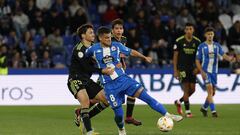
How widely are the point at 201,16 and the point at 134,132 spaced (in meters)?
14.3

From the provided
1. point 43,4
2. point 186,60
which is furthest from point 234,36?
point 186,60

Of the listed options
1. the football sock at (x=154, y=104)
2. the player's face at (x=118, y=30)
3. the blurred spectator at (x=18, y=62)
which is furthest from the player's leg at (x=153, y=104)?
the blurred spectator at (x=18, y=62)

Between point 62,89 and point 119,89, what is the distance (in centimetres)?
994

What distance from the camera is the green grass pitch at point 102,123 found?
13.1 metres

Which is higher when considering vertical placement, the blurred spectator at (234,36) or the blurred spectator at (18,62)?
the blurred spectator at (234,36)

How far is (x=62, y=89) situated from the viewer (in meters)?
21.8

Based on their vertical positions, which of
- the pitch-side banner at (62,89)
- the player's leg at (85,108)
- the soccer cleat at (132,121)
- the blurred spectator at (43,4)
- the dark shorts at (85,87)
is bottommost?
the pitch-side banner at (62,89)

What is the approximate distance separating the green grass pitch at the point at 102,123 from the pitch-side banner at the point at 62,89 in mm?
1326

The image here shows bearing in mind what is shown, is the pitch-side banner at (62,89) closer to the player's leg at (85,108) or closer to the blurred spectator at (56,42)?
the blurred spectator at (56,42)

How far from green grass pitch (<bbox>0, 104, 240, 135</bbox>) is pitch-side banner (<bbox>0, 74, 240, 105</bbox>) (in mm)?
1326

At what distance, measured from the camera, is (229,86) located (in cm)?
2209

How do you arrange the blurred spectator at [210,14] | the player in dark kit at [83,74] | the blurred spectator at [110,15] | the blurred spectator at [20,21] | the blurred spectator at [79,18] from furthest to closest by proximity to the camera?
the blurred spectator at [210,14], the blurred spectator at [110,15], the blurred spectator at [79,18], the blurred spectator at [20,21], the player in dark kit at [83,74]

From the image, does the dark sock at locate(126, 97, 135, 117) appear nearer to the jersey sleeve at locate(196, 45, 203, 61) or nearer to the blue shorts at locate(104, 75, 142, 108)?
the blue shorts at locate(104, 75, 142, 108)

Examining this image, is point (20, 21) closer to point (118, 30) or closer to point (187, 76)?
point (187, 76)
